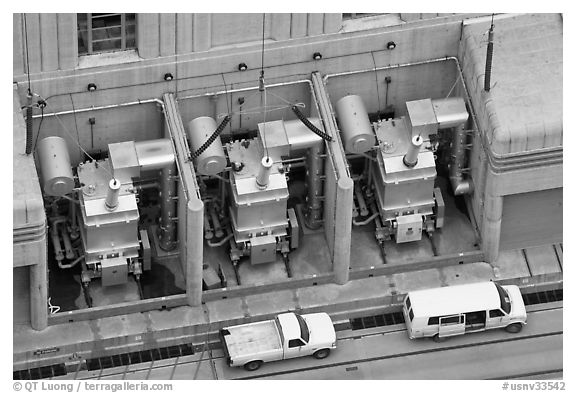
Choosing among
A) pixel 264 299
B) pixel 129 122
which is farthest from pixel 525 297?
pixel 129 122

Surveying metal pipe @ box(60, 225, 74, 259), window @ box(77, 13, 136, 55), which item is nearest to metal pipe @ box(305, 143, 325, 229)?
window @ box(77, 13, 136, 55)

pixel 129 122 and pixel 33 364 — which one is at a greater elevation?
pixel 129 122

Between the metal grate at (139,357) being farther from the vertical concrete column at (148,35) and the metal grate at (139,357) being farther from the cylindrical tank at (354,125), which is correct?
the vertical concrete column at (148,35)

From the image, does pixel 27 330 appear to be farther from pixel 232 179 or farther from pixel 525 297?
pixel 525 297

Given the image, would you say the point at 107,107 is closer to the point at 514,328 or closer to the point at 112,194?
the point at 112,194

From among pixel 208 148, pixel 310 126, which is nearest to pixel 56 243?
pixel 208 148
